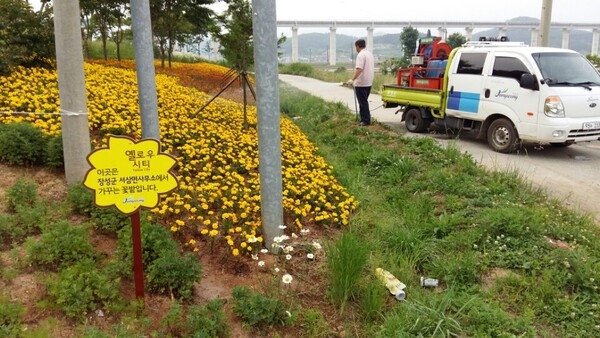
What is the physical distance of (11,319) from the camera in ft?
9.77

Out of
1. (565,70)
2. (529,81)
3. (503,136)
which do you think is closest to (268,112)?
(529,81)

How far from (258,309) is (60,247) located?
150 centimetres

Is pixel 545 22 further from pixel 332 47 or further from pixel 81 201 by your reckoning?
pixel 332 47

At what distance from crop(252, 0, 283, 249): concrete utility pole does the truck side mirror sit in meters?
5.72

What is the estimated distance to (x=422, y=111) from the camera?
10.9m

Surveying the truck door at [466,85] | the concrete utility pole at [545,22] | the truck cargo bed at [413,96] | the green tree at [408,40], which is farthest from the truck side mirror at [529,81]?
the green tree at [408,40]

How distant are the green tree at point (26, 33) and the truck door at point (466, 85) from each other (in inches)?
311

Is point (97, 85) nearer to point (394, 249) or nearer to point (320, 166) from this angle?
point (320, 166)

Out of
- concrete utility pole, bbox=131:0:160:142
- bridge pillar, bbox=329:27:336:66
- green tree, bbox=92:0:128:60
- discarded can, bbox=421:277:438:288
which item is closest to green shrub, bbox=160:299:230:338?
discarded can, bbox=421:277:438:288

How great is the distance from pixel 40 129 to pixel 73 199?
5.13 ft

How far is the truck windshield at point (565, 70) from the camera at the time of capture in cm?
848

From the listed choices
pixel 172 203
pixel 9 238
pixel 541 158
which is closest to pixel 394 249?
pixel 172 203

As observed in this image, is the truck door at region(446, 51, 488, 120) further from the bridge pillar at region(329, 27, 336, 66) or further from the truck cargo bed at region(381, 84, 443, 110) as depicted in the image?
the bridge pillar at region(329, 27, 336, 66)

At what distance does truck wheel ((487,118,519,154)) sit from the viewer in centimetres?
878
